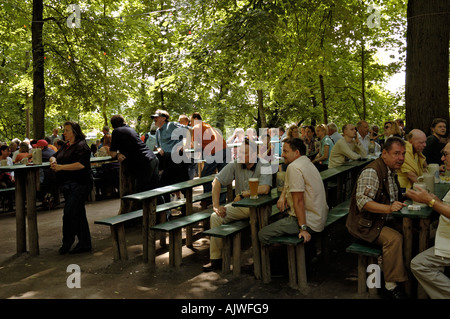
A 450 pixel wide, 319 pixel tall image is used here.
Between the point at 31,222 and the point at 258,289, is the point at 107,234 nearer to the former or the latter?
the point at 31,222

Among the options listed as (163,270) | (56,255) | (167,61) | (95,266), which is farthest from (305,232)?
(167,61)

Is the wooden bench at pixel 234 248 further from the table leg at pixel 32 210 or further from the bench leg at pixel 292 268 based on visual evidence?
the table leg at pixel 32 210

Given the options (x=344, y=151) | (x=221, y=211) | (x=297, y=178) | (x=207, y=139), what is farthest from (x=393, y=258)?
(x=207, y=139)

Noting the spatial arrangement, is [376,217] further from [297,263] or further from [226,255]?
[226,255]

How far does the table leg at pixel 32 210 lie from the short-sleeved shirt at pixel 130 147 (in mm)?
1326

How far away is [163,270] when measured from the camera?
518 cm

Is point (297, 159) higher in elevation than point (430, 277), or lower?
higher

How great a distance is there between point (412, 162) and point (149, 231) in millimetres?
3421

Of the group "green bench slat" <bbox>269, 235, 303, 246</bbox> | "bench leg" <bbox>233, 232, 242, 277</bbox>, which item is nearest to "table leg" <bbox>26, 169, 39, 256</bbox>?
"bench leg" <bbox>233, 232, 242, 277</bbox>

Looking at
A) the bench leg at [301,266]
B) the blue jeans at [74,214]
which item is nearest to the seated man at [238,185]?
the bench leg at [301,266]

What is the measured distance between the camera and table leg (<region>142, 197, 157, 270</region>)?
5387mm

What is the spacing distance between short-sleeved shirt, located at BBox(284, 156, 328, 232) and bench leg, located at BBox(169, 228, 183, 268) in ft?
5.13

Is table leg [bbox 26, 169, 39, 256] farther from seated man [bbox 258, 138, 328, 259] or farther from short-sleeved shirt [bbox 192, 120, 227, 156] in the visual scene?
seated man [bbox 258, 138, 328, 259]

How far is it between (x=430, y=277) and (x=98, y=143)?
459 inches
